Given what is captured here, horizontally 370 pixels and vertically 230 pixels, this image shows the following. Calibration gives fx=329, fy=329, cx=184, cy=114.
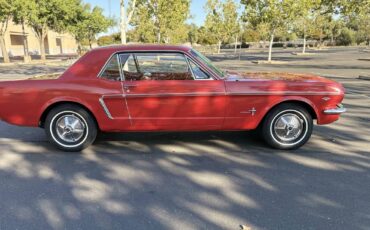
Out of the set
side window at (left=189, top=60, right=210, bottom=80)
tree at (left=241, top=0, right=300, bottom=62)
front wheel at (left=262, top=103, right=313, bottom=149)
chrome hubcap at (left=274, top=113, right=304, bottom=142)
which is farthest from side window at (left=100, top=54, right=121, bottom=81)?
tree at (left=241, top=0, right=300, bottom=62)

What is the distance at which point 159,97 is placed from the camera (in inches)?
181

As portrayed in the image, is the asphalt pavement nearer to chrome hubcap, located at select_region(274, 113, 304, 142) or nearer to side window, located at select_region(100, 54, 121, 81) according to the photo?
chrome hubcap, located at select_region(274, 113, 304, 142)

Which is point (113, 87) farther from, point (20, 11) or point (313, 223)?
point (20, 11)

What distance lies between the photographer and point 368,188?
11.8 ft

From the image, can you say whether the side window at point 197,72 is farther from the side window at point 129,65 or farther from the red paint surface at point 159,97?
the side window at point 129,65

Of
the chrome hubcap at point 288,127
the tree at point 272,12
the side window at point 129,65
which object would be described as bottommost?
the chrome hubcap at point 288,127

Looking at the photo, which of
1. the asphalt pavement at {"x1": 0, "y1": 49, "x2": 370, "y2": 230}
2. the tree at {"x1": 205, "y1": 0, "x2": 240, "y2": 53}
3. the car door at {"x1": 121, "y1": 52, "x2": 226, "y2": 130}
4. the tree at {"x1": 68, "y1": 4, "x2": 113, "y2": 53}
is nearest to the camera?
the asphalt pavement at {"x1": 0, "y1": 49, "x2": 370, "y2": 230}

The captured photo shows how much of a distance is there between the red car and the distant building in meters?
37.2

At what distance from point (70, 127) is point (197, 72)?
2.02 metres

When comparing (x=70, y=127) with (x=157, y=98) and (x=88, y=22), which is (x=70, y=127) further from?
(x=88, y=22)

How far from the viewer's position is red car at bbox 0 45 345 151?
461 cm

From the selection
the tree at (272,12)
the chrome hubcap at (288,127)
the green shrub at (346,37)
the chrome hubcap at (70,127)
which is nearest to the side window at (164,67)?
the chrome hubcap at (70,127)

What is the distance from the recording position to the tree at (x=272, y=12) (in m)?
22.6

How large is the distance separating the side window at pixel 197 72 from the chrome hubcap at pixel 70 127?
1.79 meters
